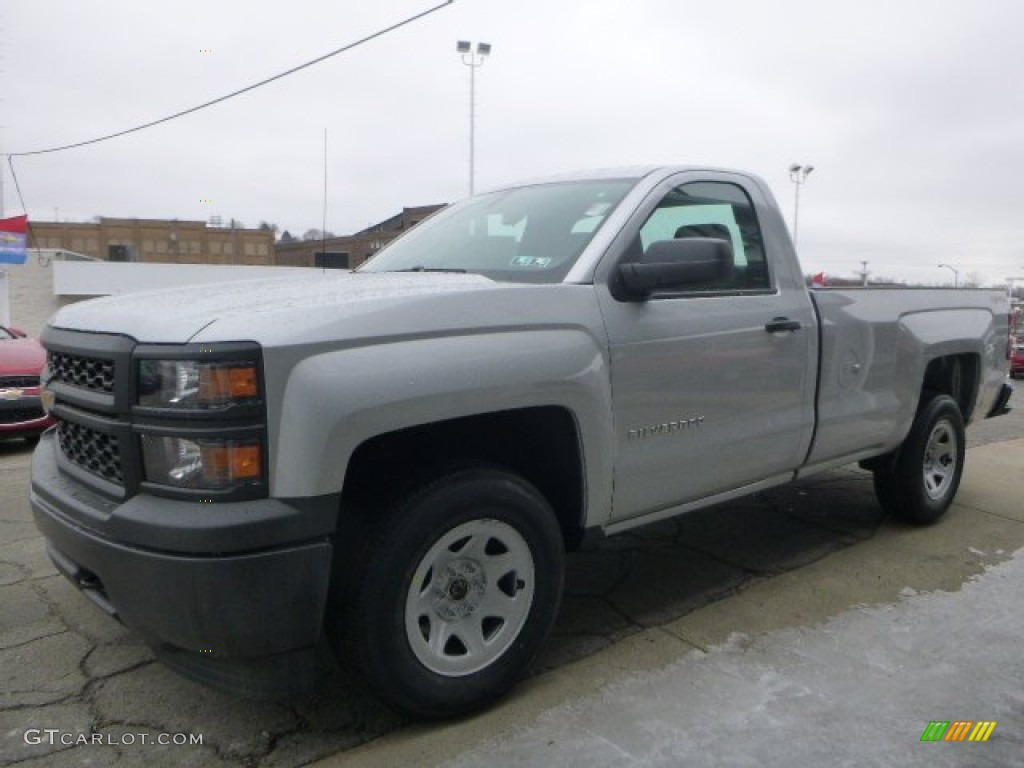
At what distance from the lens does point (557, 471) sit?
3.05 metres

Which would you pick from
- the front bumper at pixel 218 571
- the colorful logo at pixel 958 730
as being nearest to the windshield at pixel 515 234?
the front bumper at pixel 218 571

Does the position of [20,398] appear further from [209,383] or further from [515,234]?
[209,383]

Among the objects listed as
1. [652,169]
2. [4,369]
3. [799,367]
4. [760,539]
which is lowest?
[760,539]

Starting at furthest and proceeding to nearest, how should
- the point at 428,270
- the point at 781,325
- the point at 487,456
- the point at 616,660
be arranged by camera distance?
the point at 781,325 → the point at 428,270 → the point at 616,660 → the point at 487,456

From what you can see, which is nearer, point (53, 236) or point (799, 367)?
point (799, 367)

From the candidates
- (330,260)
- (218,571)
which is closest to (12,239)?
(330,260)

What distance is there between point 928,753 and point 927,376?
304 centimetres

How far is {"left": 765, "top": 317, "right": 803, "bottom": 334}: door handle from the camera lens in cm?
367

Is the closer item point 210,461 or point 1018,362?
point 210,461

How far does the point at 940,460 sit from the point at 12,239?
18.5 m

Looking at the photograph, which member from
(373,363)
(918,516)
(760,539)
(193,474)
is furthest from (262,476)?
(918,516)

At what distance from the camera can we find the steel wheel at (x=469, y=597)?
8.63 ft

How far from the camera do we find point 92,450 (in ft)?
8.64

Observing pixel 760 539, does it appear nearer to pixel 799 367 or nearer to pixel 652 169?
pixel 799 367
